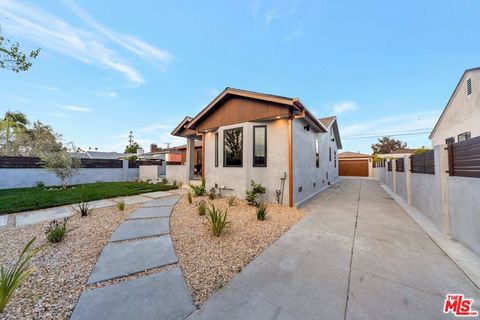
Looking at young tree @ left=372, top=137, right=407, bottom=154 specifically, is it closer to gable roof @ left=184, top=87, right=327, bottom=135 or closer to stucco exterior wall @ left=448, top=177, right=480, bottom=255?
gable roof @ left=184, top=87, right=327, bottom=135

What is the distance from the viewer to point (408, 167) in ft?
23.0

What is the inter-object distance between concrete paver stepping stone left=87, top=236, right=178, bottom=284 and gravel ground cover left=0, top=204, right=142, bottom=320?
0.15m

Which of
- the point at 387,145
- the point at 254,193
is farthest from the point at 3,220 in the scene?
the point at 387,145

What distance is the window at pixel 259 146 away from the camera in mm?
6938

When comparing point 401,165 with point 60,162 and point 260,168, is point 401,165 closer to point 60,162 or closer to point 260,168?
point 260,168

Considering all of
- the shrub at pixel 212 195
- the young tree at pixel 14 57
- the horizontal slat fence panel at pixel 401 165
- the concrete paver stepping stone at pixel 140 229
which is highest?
the young tree at pixel 14 57

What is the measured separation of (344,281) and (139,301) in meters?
2.54

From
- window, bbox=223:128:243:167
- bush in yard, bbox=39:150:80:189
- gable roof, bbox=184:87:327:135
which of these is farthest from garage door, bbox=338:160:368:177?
bush in yard, bbox=39:150:80:189

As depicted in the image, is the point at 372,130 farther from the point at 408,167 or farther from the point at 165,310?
the point at 165,310

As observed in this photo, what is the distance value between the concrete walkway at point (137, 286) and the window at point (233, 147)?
13.8 feet

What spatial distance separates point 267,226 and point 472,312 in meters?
3.16

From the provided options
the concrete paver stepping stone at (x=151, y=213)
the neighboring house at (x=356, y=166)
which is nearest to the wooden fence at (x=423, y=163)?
the concrete paver stepping stone at (x=151, y=213)

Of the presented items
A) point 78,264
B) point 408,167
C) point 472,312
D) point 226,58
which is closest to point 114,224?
point 78,264

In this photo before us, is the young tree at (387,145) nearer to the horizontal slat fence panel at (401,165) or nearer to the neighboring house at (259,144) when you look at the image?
the horizontal slat fence panel at (401,165)
